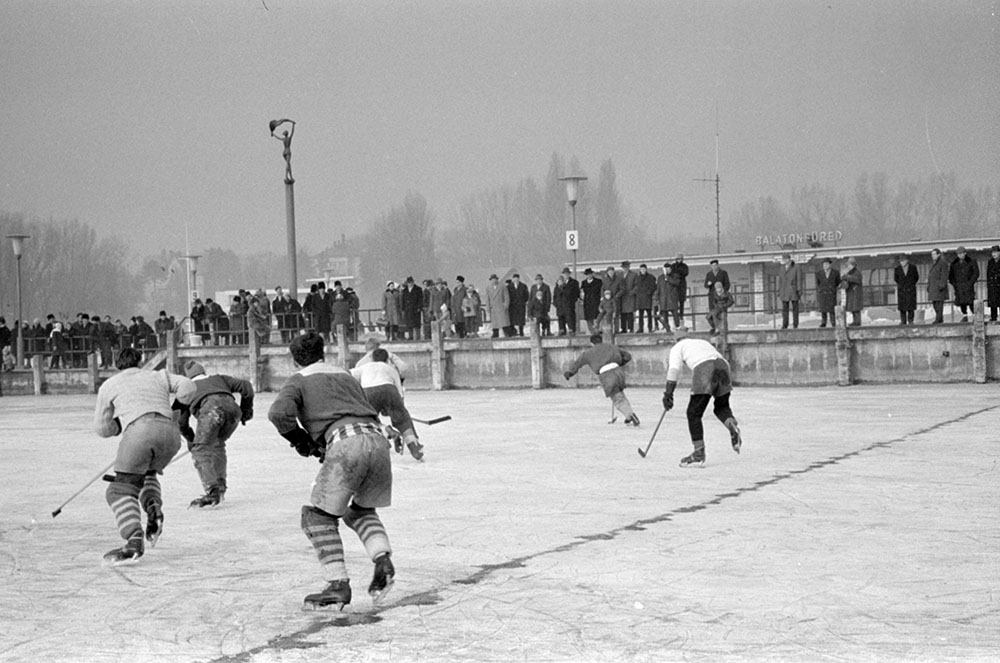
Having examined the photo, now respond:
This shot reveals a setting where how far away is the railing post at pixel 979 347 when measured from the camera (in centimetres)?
2759

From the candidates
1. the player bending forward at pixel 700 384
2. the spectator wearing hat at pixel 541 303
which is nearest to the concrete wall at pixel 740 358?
the spectator wearing hat at pixel 541 303

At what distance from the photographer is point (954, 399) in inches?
963

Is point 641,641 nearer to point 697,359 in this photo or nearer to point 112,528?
point 112,528

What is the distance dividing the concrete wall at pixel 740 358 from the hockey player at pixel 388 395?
1503 centimetres

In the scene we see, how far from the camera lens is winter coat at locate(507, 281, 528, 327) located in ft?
112

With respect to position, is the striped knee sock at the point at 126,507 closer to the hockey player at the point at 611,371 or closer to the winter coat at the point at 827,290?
the hockey player at the point at 611,371

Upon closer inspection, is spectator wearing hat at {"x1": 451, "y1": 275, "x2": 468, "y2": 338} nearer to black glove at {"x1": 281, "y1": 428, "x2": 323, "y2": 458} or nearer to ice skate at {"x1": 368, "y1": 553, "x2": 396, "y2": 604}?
black glove at {"x1": 281, "y1": 428, "x2": 323, "y2": 458}

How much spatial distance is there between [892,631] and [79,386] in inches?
1489

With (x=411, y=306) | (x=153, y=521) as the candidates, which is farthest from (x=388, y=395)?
(x=411, y=306)

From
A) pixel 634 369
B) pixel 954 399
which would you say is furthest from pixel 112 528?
pixel 634 369

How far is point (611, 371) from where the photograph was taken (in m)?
21.6

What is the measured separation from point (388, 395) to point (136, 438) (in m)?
6.78

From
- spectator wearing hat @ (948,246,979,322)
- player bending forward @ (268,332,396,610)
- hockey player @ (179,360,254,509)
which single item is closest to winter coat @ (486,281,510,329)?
spectator wearing hat @ (948,246,979,322)

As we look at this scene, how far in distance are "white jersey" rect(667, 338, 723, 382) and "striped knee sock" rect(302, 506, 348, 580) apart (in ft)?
26.1
